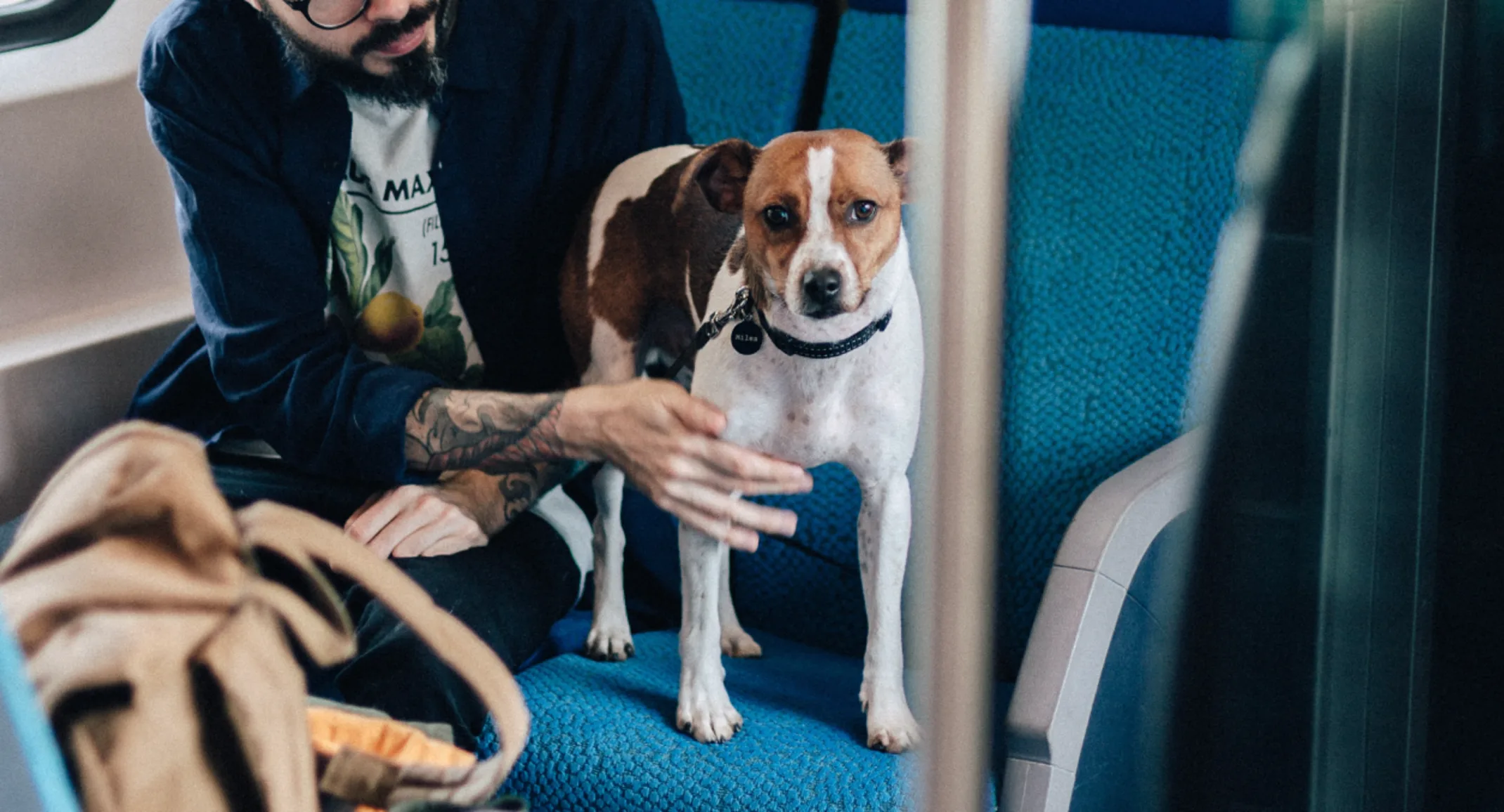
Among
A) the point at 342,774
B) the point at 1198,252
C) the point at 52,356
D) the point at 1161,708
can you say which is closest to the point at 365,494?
the point at 52,356

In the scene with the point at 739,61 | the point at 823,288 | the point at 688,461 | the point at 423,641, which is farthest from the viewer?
the point at 739,61

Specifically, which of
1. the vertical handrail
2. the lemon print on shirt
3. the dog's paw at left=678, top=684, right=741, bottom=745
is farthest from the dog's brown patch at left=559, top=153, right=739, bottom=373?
the vertical handrail

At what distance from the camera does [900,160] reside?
3.12 ft

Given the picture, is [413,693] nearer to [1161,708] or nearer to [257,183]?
[257,183]

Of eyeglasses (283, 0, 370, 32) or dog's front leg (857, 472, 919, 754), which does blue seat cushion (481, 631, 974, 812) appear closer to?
dog's front leg (857, 472, 919, 754)

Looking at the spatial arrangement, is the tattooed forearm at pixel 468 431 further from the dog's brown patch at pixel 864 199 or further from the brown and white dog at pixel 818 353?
the dog's brown patch at pixel 864 199

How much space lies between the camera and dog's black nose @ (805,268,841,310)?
95cm

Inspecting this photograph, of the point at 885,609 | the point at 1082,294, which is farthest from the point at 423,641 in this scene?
the point at 1082,294

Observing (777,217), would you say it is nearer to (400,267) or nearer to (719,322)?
(719,322)

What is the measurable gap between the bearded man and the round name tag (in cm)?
12

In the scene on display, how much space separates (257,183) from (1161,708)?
0.89m

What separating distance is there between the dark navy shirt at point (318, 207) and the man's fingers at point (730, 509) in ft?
0.93

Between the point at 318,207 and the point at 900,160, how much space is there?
48cm

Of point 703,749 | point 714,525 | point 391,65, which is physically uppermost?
point 391,65
